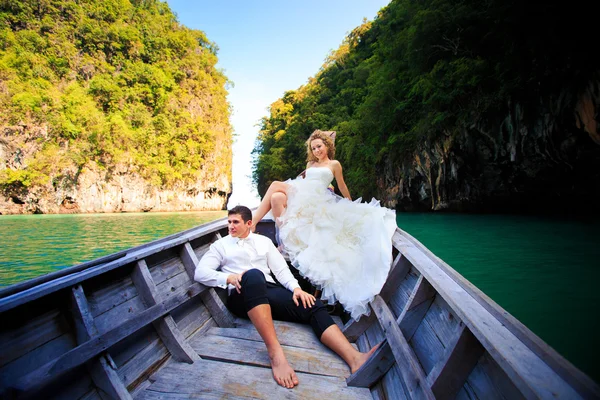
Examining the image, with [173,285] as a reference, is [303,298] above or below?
below

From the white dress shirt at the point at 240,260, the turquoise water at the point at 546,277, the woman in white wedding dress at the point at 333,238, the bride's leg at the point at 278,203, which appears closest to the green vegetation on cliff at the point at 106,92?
the bride's leg at the point at 278,203

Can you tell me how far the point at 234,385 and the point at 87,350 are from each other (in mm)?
621

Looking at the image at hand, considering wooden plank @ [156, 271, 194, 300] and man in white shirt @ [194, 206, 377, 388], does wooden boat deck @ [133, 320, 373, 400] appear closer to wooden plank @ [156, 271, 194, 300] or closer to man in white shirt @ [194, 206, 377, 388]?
man in white shirt @ [194, 206, 377, 388]

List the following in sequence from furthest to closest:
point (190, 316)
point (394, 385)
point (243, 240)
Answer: point (243, 240) → point (190, 316) → point (394, 385)

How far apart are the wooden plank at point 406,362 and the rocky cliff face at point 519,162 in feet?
23.6

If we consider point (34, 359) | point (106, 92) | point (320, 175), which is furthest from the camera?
point (106, 92)

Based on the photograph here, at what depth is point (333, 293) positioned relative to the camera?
5.90ft

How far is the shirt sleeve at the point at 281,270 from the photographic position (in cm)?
177

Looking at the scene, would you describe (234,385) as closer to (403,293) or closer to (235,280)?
(235,280)

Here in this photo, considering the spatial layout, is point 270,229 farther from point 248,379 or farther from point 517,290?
point 517,290

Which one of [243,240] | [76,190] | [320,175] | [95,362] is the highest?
[76,190]

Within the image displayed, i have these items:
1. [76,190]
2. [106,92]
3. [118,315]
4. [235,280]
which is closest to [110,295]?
[118,315]

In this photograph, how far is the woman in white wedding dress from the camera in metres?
1.73

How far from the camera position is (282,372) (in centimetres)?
129
